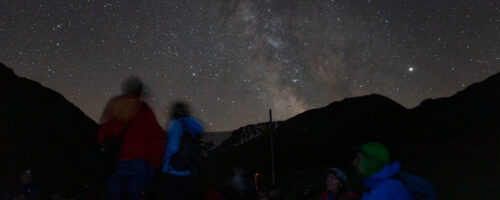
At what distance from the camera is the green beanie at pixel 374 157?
254 cm

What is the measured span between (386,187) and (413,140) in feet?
196

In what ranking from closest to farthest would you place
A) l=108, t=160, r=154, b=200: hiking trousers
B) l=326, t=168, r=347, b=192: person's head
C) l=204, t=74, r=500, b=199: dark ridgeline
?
l=108, t=160, r=154, b=200: hiking trousers, l=326, t=168, r=347, b=192: person's head, l=204, t=74, r=500, b=199: dark ridgeline

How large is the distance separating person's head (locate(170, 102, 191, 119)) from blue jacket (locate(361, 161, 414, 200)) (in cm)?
179

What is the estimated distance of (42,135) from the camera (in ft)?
176

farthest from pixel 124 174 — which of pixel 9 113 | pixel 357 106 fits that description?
pixel 357 106

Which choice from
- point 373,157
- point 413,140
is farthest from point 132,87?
point 413,140

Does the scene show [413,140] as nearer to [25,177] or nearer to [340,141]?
[340,141]

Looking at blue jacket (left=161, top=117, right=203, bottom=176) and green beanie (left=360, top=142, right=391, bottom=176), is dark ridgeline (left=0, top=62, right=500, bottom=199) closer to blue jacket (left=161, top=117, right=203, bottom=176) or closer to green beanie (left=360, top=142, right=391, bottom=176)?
blue jacket (left=161, top=117, right=203, bottom=176)

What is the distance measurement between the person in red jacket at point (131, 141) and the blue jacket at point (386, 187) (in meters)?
1.57

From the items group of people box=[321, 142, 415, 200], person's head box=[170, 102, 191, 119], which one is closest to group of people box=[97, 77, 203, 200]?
person's head box=[170, 102, 191, 119]

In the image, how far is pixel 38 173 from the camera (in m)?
43.5

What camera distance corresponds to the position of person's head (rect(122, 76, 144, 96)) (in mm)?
3289

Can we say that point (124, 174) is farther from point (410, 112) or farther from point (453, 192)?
point (410, 112)

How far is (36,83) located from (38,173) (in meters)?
36.7
